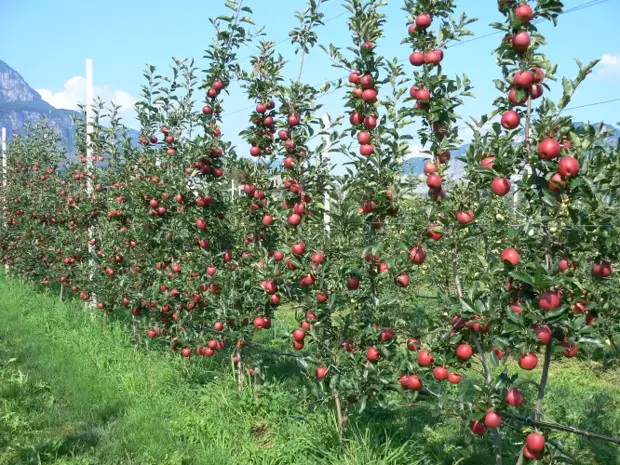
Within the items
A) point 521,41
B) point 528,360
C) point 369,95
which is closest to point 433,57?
point 369,95

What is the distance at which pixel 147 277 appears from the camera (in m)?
6.53

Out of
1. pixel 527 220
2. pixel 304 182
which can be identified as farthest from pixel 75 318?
pixel 527 220

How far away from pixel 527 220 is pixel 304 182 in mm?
1861

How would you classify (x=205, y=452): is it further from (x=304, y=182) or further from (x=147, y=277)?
(x=147, y=277)

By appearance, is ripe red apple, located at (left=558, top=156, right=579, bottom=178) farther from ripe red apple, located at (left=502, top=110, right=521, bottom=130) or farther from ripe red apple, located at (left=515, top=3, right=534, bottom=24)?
ripe red apple, located at (left=515, top=3, right=534, bottom=24)

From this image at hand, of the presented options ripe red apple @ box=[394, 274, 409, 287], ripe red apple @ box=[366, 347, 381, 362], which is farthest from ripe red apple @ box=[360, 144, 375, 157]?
ripe red apple @ box=[366, 347, 381, 362]

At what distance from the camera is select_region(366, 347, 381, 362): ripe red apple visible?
3441mm

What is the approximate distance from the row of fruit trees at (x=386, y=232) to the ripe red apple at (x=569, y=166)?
0.01 metres

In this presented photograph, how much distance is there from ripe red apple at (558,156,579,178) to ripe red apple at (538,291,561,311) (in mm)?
574

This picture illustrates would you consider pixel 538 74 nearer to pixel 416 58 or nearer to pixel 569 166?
pixel 569 166

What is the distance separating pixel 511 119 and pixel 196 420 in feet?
12.3

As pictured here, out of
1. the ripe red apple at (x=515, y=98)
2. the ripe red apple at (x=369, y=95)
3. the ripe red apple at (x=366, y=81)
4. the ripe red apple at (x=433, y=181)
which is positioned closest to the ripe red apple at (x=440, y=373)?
the ripe red apple at (x=433, y=181)

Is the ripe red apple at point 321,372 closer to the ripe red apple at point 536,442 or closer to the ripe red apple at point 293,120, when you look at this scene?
the ripe red apple at point 536,442

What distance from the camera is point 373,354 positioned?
344 centimetres
